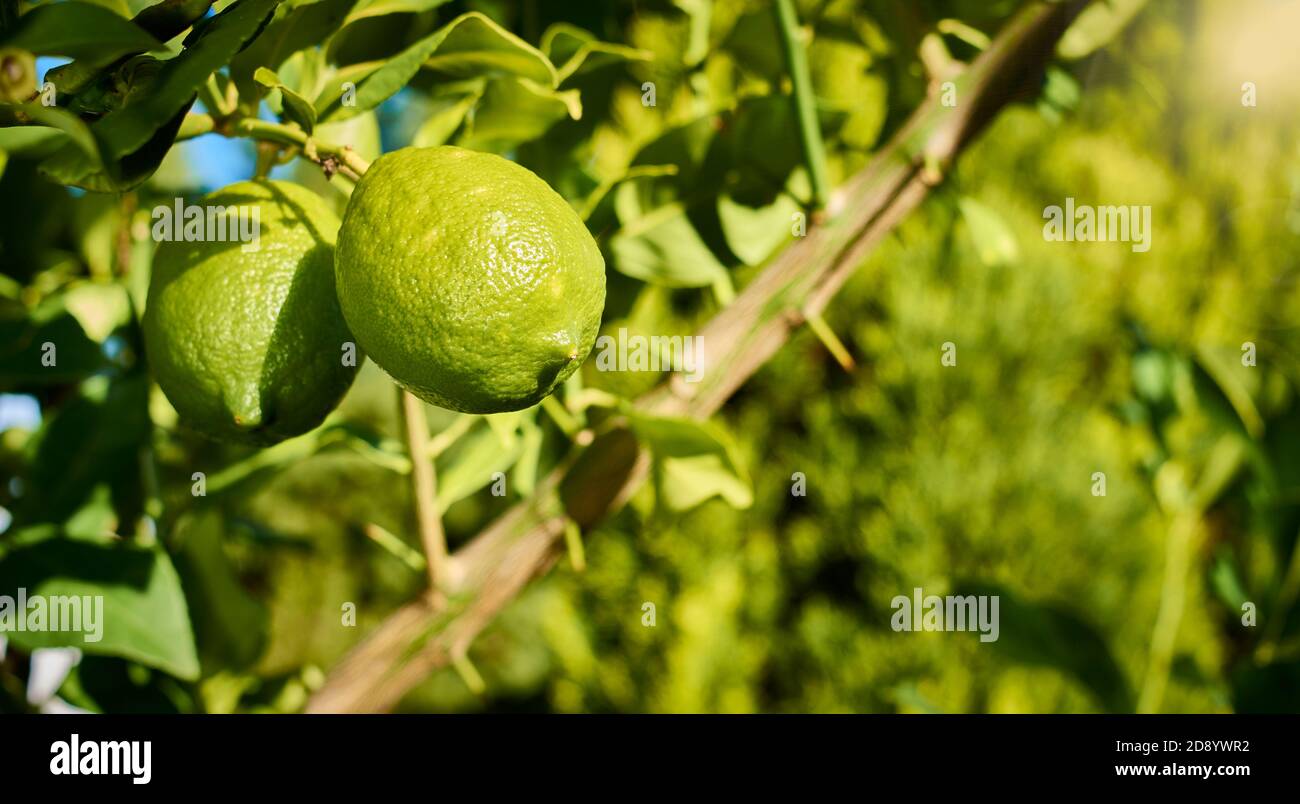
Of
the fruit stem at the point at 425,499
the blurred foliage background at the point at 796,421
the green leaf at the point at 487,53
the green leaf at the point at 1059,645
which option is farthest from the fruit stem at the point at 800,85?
the green leaf at the point at 1059,645

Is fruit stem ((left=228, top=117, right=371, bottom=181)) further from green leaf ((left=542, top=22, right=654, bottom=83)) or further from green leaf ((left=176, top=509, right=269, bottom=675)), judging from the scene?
green leaf ((left=176, top=509, right=269, bottom=675))

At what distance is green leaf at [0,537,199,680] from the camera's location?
464mm

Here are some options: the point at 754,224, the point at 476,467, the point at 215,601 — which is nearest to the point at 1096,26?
the point at 754,224

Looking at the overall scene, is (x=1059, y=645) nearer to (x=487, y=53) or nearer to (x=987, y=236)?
(x=987, y=236)

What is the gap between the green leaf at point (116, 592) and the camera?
464 mm

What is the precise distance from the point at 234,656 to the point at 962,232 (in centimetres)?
230

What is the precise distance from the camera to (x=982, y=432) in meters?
2.56

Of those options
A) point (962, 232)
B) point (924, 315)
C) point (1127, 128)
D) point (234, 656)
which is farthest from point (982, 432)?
point (234, 656)

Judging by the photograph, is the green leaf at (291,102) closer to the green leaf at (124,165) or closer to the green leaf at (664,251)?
the green leaf at (124,165)

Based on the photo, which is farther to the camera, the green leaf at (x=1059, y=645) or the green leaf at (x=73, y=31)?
the green leaf at (x=1059, y=645)

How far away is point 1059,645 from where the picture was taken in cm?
68

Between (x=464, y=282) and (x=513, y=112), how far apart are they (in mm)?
157

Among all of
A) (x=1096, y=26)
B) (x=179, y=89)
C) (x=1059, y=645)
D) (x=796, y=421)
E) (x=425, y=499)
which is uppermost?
(x=796, y=421)
